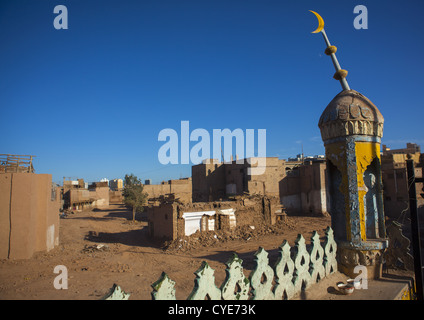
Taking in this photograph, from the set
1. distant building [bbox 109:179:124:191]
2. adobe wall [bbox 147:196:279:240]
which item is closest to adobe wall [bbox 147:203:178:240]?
adobe wall [bbox 147:196:279:240]

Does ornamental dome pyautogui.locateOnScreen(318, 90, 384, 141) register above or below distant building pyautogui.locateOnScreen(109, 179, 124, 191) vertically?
above

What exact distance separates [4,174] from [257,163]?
21.0 m

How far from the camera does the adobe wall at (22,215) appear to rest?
13.8m

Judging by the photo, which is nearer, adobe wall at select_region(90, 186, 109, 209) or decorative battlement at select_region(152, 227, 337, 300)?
decorative battlement at select_region(152, 227, 337, 300)

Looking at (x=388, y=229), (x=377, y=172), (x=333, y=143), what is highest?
(x=333, y=143)

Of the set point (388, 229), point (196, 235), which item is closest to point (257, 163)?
point (196, 235)

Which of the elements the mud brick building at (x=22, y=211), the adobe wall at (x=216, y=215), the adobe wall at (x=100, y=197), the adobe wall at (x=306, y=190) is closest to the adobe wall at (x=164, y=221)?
the adobe wall at (x=216, y=215)

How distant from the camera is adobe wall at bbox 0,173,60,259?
1375 cm

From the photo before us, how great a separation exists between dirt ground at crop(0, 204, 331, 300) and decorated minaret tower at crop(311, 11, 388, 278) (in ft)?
17.2

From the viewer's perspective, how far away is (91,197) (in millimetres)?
39438

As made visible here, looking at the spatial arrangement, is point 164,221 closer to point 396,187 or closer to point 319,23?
point 319,23

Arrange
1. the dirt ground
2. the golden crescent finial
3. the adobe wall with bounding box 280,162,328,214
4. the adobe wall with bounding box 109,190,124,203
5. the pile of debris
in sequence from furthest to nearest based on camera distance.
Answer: the adobe wall with bounding box 109,190,124,203 < the adobe wall with bounding box 280,162,328,214 < the pile of debris < the dirt ground < the golden crescent finial

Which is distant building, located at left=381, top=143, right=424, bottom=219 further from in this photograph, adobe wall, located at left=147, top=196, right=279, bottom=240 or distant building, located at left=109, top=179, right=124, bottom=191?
distant building, located at left=109, top=179, right=124, bottom=191
